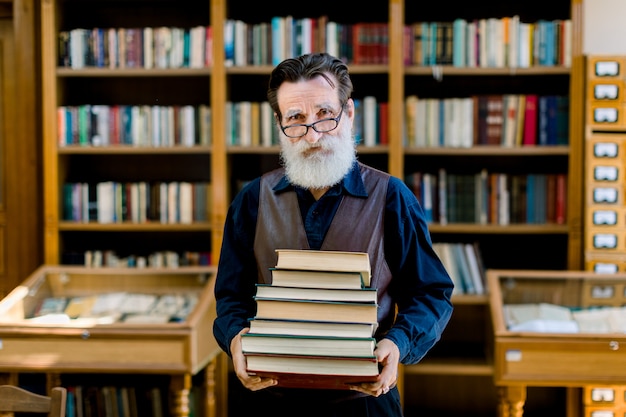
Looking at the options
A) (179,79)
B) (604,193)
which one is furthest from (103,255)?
(604,193)

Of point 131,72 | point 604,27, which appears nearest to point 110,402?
point 131,72

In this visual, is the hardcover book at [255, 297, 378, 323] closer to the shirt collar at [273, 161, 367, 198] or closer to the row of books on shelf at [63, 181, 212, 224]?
the shirt collar at [273, 161, 367, 198]

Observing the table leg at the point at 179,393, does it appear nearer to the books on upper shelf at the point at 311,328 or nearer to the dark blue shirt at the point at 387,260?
the dark blue shirt at the point at 387,260

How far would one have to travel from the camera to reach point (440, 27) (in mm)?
3787

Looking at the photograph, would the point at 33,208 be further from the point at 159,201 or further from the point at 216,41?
the point at 216,41

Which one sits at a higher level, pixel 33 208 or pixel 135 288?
pixel 33 208

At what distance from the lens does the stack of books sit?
51.8 inches

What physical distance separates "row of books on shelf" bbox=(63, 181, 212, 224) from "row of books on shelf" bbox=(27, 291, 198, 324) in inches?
18.5

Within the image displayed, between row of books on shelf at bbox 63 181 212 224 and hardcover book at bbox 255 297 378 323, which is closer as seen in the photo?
hardcover book at bbox 255 297 378 323

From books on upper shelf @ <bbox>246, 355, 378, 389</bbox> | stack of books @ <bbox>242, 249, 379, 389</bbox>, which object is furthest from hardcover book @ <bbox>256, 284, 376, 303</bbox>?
books on upper shelf @ <bbox>246, 355, 378, 389</bbox>

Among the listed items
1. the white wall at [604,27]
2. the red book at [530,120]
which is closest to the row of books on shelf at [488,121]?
the red book at [530,120]

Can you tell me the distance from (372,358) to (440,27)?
2786 mm

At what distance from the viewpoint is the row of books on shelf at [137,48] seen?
387 centimetres

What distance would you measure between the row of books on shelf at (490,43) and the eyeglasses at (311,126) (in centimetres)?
233
